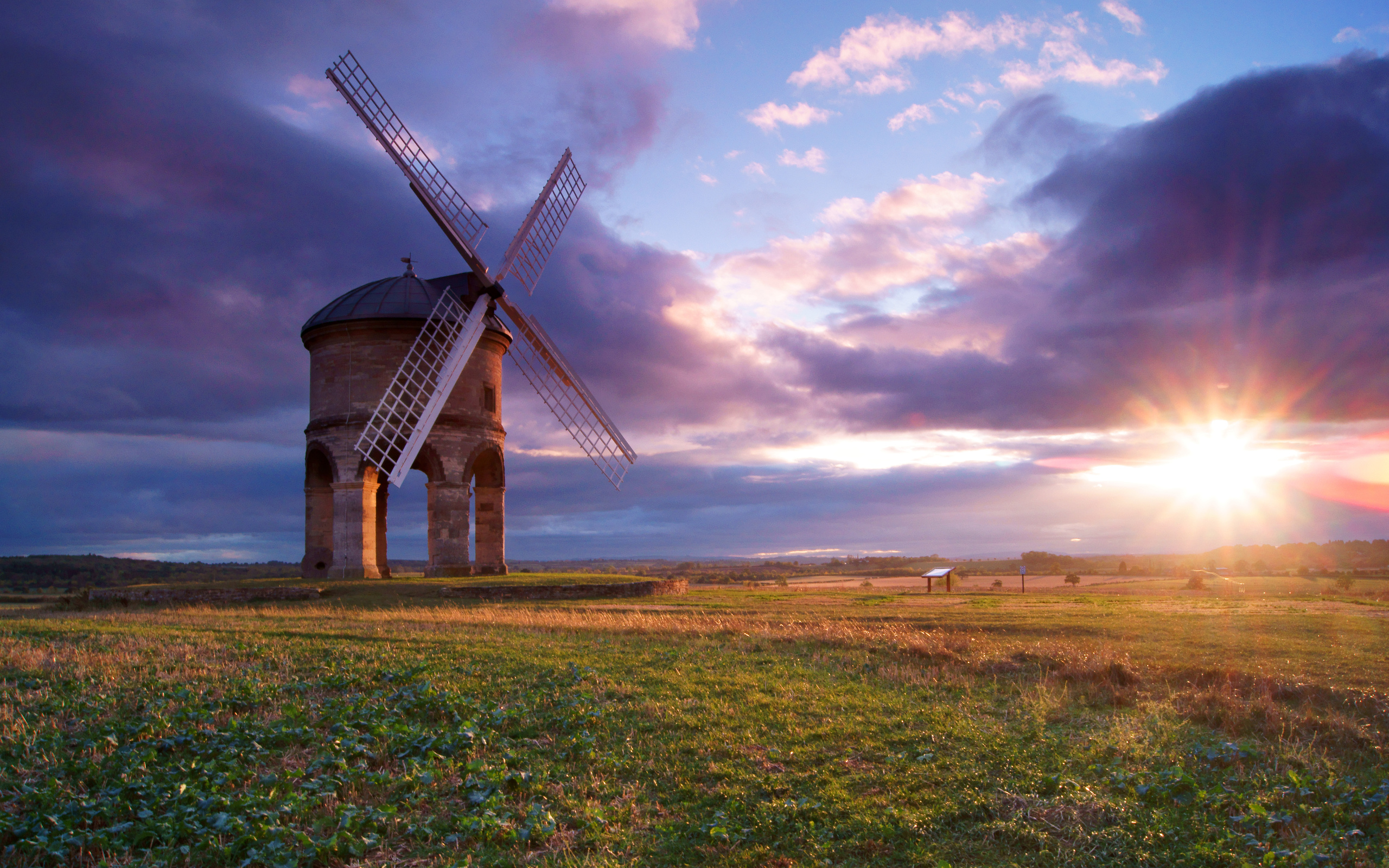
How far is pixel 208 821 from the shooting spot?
20.8 ft

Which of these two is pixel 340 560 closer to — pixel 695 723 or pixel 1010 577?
pixel 695 723

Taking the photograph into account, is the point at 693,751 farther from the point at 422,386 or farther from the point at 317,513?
the point at 317,513

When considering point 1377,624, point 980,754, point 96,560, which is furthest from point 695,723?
point 96,560

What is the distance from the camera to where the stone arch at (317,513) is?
3278 cm

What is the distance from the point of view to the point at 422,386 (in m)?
31.2

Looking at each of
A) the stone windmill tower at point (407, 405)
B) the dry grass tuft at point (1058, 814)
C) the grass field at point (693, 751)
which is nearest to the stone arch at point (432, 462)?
the stone windmill tower at point (407, 405)

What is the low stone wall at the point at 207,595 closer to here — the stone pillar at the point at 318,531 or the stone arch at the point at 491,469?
the stone pillar at the point at 318,531

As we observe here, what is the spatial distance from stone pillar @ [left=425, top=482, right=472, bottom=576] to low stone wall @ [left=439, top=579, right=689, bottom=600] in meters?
4.51

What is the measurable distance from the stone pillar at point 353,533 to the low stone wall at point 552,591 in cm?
490

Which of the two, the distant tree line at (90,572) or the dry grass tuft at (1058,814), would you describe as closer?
the dry grass tuft at (1058,814)

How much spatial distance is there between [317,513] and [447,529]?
5501 millimetres

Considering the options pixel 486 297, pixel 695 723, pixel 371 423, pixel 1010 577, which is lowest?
pixel 1010 577

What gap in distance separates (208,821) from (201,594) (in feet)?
79.2

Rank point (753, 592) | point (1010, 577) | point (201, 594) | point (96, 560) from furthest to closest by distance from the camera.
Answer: point (96, 560), point (1010, 577), point (753, 592), point (201, 594)
